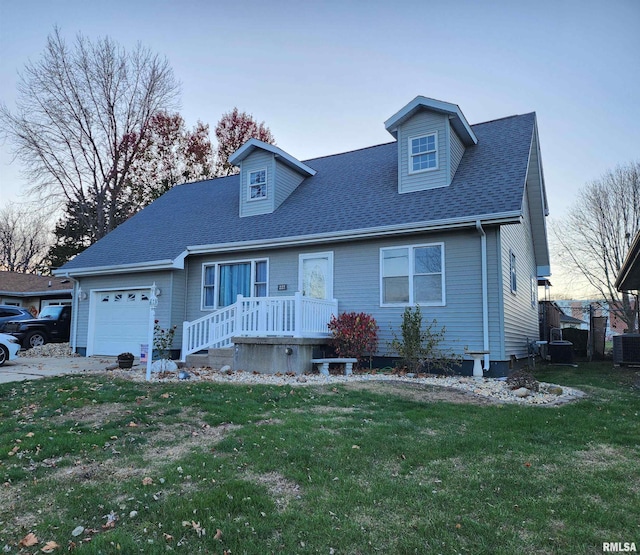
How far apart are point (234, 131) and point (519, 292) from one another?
78.1ft

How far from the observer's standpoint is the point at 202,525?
287cm

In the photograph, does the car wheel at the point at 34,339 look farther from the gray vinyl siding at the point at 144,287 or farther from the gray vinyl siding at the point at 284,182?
the gray vinyl siding at the point at 284,182

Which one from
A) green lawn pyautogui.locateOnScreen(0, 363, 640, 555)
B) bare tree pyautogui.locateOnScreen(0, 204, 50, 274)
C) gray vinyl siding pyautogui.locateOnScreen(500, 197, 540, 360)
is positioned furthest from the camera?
bare tree pyautogui.locateOnScreen(0, 204, 50, 274)

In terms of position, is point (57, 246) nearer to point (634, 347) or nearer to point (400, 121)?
point (400, 121)

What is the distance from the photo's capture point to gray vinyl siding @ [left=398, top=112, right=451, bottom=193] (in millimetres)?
10914

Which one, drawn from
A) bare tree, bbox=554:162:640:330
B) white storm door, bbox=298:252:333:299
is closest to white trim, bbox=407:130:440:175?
white storm door, bbox=298:252:333:299

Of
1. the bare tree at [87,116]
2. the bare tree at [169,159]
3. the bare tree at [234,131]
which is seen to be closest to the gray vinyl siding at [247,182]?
the bare tree at [87,116]

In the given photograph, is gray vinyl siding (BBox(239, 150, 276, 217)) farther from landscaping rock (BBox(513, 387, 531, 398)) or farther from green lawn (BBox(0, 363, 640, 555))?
landscaping rock (BBox(513, 387, 531, 398))

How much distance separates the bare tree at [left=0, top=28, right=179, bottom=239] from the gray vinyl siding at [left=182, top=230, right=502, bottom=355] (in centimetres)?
1738

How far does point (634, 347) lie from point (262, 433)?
1160 centimetres

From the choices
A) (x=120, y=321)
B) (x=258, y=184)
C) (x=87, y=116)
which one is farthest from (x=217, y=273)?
(x=87, y=116)

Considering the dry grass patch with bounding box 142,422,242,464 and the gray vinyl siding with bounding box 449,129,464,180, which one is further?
the gray vinyl siding with bounding box 449,129,464,180

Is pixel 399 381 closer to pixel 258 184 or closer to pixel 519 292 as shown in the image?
pixel 519 292

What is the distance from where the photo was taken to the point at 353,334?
32.2ft
